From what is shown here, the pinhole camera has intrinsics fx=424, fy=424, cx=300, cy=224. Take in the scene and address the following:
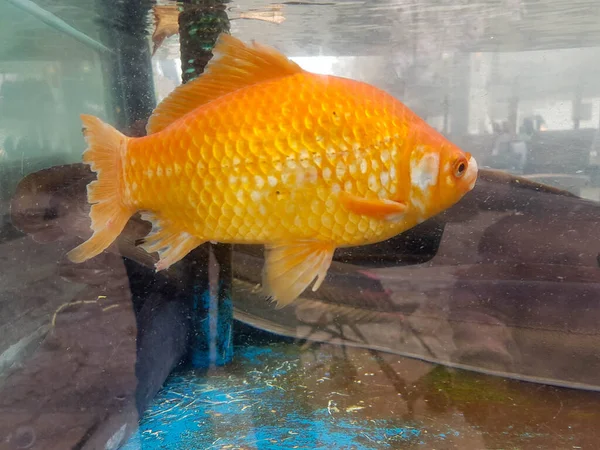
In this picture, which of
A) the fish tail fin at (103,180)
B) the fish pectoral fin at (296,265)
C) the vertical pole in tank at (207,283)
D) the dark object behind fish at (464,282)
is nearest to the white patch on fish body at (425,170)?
the fish pectoral fin at (296,265)

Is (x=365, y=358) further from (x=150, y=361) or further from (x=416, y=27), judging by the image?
(x=416, y=27)

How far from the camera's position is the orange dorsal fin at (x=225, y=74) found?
1.29 meters

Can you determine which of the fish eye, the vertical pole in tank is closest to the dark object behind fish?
the vertical pole in tank

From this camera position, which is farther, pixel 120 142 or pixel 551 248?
pixel 551 248

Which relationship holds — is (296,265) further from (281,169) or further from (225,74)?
(225,74)

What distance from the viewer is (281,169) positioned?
1226 millimetres

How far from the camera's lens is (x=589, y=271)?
7.66 feet

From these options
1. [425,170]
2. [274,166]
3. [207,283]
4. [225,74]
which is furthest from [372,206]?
[207,283]

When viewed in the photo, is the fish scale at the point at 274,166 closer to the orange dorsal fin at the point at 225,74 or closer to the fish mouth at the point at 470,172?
the orange dorsal fin at the point at 225,74

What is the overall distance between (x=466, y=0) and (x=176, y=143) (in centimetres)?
505

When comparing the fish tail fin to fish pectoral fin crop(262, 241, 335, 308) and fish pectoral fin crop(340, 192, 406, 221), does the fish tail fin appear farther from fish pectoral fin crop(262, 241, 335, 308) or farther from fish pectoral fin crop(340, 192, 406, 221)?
fish pectoral fin crop(340, 192, 406, 221)

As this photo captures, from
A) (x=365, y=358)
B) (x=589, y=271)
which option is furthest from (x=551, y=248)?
(x=365, y=358)

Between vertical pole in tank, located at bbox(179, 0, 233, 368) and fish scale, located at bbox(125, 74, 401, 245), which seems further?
vertical pole in tank, located at bbox(179, 0, 233, 368)

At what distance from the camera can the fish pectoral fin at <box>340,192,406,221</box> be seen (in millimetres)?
1157
